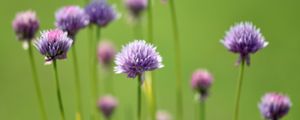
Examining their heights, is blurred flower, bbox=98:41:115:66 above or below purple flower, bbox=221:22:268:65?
below

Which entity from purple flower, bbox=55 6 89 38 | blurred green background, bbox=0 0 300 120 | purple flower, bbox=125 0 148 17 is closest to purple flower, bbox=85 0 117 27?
purple flower, bbox=55 6 89 38

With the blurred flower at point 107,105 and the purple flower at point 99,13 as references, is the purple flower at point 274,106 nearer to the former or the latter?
the purple flower at point 99,13

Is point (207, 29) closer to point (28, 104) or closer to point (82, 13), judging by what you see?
point (28, 104)

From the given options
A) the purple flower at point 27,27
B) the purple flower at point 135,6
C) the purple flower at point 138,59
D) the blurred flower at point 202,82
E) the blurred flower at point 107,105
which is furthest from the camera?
the purple flower at point 135,6

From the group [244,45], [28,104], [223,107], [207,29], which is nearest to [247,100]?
[223,107]

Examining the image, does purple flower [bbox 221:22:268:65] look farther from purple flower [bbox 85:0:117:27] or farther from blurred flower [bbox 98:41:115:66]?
blurred flower [bbox 98:41:115:66]

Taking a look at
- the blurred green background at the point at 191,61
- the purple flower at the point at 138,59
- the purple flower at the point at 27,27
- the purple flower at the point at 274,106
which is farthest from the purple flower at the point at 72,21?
the blurred green background at the point at 191,61

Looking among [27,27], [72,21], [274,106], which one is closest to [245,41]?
[274,106]
